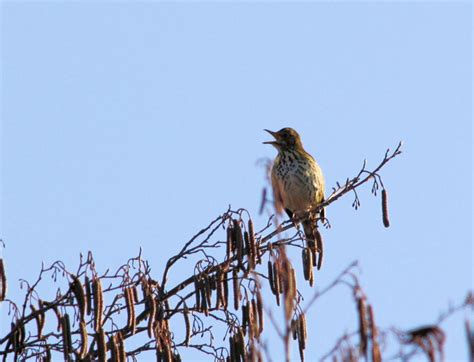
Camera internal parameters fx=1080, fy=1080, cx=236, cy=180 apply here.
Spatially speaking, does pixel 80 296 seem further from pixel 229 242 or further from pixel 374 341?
pixel 374 341

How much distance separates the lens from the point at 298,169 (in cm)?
1199

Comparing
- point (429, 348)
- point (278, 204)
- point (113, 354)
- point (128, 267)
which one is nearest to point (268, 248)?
point (128, 267)

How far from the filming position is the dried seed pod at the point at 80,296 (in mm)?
6801

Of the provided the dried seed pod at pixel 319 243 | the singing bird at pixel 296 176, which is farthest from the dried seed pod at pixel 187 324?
the singing bird at pixel 296 176

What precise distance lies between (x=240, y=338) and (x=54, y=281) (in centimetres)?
130

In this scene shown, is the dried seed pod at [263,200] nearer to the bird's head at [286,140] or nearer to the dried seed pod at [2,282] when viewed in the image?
the dried seed pod at [2,282]

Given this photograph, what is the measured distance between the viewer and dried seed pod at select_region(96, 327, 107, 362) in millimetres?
6654

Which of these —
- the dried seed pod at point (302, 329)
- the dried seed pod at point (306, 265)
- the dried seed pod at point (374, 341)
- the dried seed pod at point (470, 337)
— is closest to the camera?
the dried seed pod at point (470, 337)

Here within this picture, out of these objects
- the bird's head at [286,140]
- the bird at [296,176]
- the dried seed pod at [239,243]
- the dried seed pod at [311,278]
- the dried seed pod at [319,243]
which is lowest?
the dried seed pod at [239,243]

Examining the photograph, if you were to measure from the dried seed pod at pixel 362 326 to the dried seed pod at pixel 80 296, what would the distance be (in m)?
2.53

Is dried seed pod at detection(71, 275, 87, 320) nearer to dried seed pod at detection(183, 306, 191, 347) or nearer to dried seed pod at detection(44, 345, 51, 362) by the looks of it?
dried seed pod at detection(44, 345, 51, 362)

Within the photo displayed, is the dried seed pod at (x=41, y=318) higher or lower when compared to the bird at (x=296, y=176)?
lower

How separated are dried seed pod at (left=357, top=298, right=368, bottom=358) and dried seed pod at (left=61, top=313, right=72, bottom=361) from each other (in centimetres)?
265

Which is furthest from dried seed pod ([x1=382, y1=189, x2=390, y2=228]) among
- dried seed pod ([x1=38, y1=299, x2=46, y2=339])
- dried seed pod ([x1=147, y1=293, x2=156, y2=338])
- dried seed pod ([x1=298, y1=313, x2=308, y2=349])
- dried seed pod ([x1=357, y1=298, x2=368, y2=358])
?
dried seed pod ([x1=357, y1=298, x2=368, y2=358])
